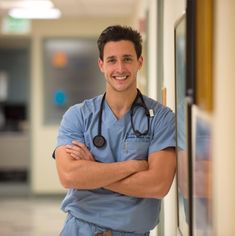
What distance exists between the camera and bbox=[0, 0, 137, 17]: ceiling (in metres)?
6.12

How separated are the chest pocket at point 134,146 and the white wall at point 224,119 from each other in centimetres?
69

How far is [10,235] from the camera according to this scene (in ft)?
17.4

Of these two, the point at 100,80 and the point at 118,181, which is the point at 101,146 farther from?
the point at 100,80

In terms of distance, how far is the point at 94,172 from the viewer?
2055 mm

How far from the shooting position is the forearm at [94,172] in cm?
205

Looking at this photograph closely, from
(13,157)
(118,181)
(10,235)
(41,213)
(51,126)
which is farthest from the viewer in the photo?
(13,157)

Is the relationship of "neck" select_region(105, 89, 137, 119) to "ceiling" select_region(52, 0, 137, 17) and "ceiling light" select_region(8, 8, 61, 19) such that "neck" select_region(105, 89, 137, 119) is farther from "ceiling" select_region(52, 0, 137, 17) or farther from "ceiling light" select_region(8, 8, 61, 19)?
"ceiling light" select_region(8, 8, 61, 19)

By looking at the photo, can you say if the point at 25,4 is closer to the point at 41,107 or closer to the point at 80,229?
the point at 41,107

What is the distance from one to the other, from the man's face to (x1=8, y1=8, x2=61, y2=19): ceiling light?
466 cm

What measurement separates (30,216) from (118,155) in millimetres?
4442

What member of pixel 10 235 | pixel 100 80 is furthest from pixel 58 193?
pixel 10 235

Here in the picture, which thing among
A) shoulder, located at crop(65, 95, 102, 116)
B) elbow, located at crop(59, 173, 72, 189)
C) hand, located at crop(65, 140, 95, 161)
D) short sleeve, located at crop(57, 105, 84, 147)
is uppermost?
shoulder, located at crop(65, 95, 102, 116)

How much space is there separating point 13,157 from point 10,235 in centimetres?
321

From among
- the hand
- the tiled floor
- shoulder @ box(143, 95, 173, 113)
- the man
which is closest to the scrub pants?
the man
